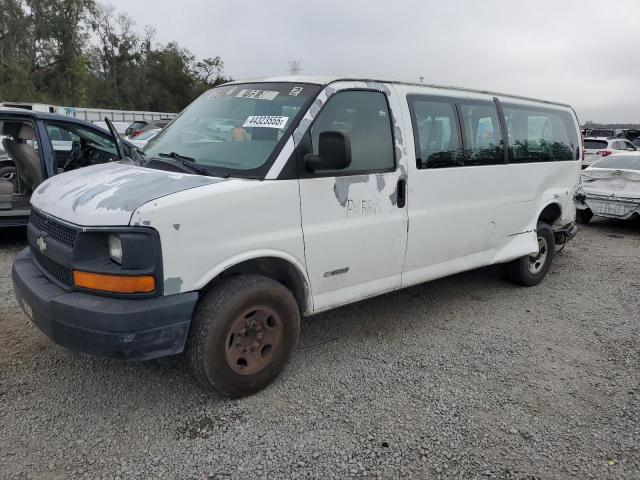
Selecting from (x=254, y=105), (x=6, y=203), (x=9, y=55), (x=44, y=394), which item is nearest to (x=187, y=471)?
(x=44, y=394)

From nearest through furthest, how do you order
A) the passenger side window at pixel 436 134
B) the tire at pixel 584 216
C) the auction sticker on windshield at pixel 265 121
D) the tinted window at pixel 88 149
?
the auction sticker on windshield at pixel 265 121, the passenger side window at pixel 436 134, the tinted window at pixel 88 149, the tire at pixel 584 216

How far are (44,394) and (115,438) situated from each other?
2.43ft

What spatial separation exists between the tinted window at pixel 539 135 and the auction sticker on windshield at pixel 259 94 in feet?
8.61

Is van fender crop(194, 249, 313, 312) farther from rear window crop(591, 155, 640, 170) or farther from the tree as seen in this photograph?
the tree

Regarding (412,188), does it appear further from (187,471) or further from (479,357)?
(187,471)

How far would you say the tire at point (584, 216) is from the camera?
392 inches

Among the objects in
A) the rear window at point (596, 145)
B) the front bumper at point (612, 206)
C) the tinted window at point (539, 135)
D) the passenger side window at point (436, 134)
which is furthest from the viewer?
the rear window at point (596, 145)

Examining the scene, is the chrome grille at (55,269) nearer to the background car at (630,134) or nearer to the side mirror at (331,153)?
the side mirror at (331,153)

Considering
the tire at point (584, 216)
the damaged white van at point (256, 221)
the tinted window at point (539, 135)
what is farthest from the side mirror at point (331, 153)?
the tire at point (584, 216)

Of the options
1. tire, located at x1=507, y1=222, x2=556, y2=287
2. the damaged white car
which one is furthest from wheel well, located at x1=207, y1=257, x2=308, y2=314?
the damaged white car

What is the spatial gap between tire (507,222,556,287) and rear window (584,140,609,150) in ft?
Answer: 38.6

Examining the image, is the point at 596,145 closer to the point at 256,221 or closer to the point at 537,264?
the point at 537,264

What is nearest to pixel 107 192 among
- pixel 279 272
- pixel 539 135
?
pixel 279 272

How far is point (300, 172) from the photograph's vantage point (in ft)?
10.9
